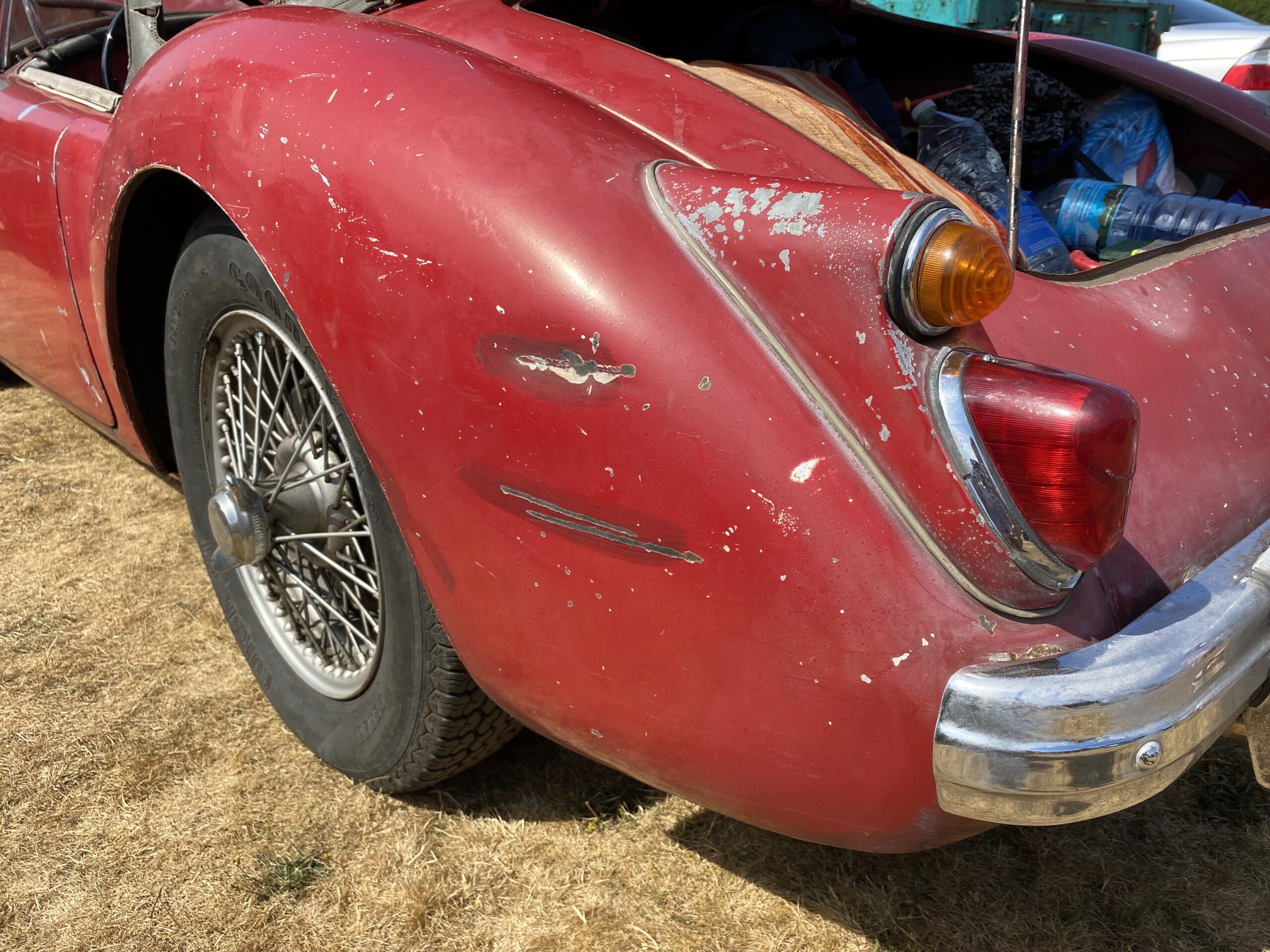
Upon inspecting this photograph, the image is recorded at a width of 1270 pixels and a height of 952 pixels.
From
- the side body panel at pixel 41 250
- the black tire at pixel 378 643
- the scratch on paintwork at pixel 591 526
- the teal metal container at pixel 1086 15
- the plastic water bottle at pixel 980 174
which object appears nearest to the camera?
the scratch on paintwork at pixel 591 526

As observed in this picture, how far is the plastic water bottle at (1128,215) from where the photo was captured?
2.19 metres

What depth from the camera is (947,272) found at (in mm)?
1099

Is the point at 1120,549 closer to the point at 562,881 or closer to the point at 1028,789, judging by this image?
the point at 1028,789

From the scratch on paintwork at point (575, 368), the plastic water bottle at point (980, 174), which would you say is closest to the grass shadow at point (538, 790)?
the scratch on paintwork at point (575, 368)

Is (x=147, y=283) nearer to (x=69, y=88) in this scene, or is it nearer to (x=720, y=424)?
(x=69, y=88)

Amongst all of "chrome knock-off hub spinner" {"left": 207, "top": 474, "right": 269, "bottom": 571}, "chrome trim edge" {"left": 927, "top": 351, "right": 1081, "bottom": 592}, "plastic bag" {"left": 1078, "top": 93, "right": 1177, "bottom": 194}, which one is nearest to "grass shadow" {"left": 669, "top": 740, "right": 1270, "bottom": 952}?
"chrome trim edge" {"left": 927, "top": 351, "right": 1081, "bottom": 592}

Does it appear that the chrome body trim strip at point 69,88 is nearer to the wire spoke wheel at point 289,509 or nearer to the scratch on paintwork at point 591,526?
the wire spoke wheel at point 289,509

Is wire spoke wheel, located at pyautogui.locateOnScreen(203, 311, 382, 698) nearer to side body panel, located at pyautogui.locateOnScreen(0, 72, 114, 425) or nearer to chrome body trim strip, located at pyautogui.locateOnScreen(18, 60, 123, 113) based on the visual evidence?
side body panel, located at pyautogui.locateOnScreen(0, 72, 114, 425)

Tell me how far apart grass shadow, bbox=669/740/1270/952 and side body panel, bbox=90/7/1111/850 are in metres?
0.51

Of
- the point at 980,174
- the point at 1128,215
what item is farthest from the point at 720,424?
the point at 1128,215

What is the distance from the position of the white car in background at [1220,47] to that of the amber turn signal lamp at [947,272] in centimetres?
542

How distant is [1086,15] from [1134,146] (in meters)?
5.01

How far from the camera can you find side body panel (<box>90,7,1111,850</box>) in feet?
3.74

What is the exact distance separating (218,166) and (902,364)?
108 cm
